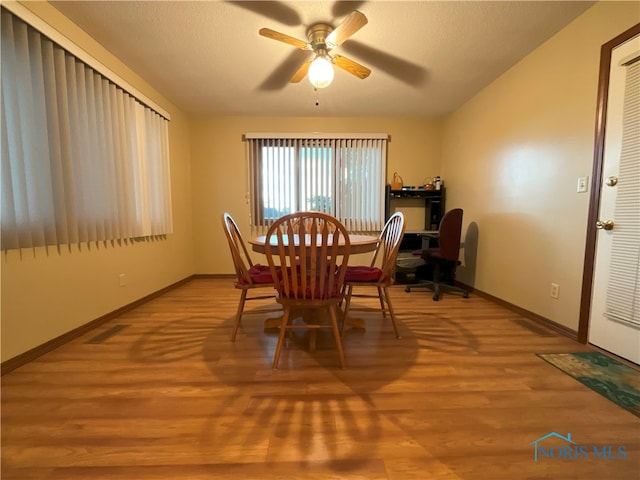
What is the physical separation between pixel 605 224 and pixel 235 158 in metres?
3.88

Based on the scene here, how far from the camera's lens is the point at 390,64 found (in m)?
2.43

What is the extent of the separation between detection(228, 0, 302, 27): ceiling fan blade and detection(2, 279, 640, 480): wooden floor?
2326 millimetres

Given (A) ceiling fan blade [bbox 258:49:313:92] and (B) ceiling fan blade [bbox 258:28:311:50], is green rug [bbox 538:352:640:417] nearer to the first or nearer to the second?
(B) ceiling fan blade [bbox 258:28:311:50]

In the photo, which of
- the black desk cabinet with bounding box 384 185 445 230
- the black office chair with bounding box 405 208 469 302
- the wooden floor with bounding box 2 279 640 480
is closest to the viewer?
the wooden floor with bounding box 2 279 640 480

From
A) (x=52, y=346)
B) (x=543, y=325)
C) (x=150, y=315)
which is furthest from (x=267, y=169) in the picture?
(x=543, y=325)

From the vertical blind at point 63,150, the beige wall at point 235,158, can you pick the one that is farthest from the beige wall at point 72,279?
the beige wall at point 235,158

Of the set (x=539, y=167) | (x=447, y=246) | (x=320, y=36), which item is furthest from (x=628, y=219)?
(x=320, y=36)

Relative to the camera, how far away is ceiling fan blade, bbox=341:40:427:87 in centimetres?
221

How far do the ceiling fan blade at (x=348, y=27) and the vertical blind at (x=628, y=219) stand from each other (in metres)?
1.64

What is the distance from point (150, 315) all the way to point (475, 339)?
273 cm

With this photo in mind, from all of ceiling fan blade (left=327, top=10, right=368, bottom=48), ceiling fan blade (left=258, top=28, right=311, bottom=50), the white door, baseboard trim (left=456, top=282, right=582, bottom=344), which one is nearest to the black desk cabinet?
baseboard trim (left=456, top=282, right=582, bottom=344)

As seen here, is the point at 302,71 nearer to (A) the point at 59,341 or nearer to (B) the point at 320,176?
(B) the point at 320,176

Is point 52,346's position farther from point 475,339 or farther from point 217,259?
point 475,339

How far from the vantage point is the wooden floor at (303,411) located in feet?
2.96
